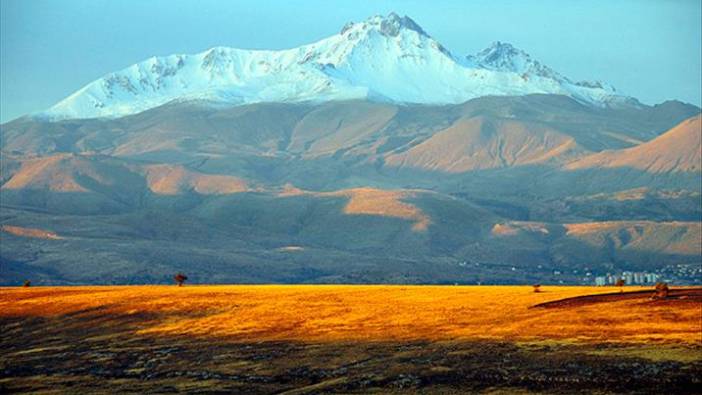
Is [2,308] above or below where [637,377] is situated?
above

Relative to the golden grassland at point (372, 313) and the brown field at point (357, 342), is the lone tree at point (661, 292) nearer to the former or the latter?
the brown field at point (357, 342)

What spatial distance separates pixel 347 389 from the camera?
77.9 m

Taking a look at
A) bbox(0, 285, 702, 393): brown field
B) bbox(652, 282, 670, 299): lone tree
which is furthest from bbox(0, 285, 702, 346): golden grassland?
bbox(652, 282, 670, 299): lone tree

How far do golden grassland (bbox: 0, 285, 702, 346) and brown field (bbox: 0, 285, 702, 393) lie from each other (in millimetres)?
194

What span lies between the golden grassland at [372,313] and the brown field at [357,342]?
194 mm

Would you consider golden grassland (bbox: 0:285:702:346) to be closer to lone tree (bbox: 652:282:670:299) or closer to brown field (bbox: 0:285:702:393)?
brown field (bbox: 0:285:702:393)

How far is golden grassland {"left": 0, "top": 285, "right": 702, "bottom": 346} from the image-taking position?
303 feet

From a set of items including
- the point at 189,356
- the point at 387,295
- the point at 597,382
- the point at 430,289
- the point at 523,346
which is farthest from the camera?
the point at 430,289

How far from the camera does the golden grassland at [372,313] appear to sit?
303 ft

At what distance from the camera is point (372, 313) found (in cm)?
11062

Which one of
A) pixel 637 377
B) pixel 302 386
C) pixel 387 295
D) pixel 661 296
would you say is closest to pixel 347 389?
pixel 302 386

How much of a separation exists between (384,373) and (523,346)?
34.9 feet

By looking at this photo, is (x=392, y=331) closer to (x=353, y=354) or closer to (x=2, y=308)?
(x=353, y=354)

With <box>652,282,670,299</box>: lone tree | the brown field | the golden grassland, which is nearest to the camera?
the brown field
